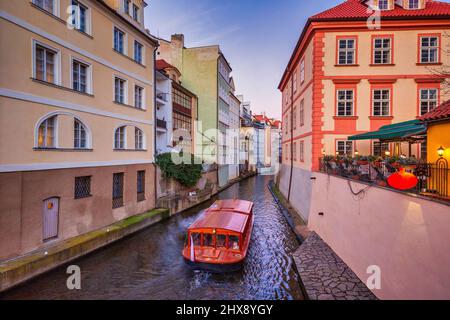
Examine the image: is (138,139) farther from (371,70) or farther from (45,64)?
(371,70)

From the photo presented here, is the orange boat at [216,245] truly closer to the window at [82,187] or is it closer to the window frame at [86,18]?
the window at [82,187]

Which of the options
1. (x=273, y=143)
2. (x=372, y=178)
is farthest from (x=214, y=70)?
(x=273, y=143)

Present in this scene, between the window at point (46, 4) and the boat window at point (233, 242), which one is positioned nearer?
the window at point (46, 4)

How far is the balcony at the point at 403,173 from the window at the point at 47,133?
476 inches

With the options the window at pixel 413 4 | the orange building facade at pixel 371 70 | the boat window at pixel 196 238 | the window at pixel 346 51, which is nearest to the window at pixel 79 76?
the boat window at pixel 196 238

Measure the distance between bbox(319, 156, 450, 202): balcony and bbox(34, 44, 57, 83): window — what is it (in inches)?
500

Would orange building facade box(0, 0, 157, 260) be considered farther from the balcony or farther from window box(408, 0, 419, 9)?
window box(408, 0, 419, 9)

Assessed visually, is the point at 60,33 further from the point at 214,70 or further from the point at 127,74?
the point at 214,70

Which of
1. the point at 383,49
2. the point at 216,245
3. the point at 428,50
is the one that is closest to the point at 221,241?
the point at 216,245

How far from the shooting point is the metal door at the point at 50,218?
32.3 feet

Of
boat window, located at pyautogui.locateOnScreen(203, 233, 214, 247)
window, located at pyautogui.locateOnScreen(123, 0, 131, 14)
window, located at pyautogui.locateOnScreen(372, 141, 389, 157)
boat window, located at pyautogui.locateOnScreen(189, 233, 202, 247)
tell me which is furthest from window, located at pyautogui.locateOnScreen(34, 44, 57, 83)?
window, located at pyautogui.locateOnScreen(372, 141, 389, 157)

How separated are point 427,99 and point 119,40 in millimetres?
18188

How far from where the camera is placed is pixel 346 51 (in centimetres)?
1400

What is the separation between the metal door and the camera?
9.83m
